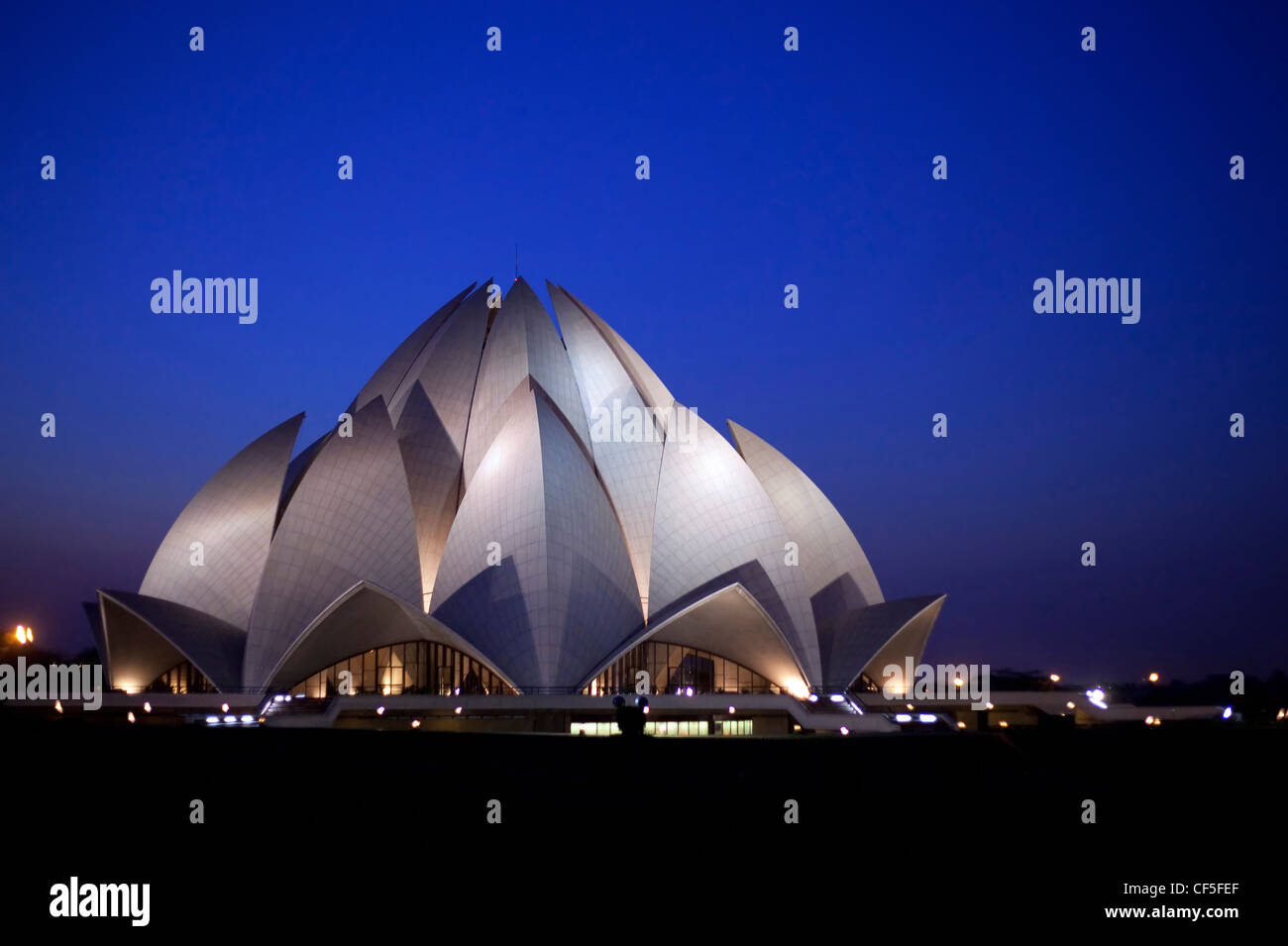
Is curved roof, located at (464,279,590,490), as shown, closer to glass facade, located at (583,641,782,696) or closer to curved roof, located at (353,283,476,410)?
curved roof, located at (353,283,476,410)

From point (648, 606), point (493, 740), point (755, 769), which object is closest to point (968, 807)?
point (755, 769)

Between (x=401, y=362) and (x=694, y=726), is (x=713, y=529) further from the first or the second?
(x=401, y=362)

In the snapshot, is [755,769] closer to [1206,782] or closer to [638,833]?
[638,833]

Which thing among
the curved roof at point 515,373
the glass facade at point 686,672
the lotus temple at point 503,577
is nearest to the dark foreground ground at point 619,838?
the lotus temple at point 503,577

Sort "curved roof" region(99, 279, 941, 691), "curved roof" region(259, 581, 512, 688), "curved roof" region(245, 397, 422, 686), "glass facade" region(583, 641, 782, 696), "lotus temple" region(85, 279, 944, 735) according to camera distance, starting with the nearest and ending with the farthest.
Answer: "lotus temple" region(85, 279, 944, 735) → "curved roof" region(259, 581, 512, 688) → "curved roof" region(99, 279, 941, 691) → "curved roof" region(245, 397, 422, 686) → "glass facade" region(583, 641, 782, 696)

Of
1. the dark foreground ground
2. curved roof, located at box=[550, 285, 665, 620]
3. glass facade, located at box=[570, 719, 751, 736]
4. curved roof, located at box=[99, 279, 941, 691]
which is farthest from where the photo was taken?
curved roof, located at box=[550, 285, 665, 620]

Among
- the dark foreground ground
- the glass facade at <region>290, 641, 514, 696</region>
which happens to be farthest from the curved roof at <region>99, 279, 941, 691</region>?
the dark foreground ground

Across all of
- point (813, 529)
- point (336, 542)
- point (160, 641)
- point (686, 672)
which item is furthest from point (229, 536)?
point (813, 529)

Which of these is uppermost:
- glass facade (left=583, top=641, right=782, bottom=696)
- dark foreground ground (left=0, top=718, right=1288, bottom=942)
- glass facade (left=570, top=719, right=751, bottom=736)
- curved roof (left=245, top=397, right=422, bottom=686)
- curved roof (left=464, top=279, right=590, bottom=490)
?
curved roof (left=464, top=279, right=590, bottom=490)
